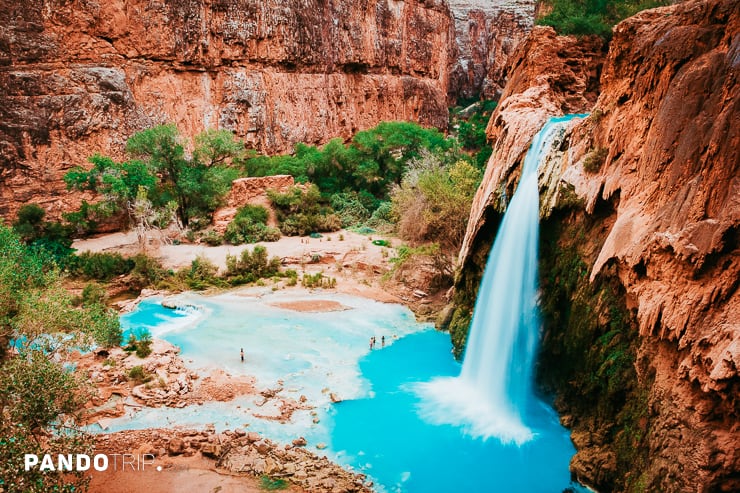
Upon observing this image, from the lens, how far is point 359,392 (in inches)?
549

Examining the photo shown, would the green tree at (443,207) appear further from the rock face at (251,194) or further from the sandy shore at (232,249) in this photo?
the rock face at (251,194)

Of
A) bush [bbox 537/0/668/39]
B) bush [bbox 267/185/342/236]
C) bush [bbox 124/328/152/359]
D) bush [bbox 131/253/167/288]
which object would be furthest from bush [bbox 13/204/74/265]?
bush [bbox 537/0/668/39]

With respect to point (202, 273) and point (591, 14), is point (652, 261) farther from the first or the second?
point (591, 14)

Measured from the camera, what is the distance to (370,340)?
17.5 metres

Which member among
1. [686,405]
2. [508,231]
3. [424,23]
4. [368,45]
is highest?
[424,23]

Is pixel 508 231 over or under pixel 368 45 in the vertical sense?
under

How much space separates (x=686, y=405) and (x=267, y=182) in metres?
28.4

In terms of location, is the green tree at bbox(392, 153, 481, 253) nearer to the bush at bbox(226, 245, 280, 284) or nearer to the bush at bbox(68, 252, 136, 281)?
the bush at bbox(226, 245, 280, 284)

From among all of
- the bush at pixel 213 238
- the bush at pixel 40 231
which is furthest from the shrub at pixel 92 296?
the bush at pixel 213 238

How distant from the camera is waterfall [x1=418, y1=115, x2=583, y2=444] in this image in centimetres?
1288

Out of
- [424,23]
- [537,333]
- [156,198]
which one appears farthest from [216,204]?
[424,23]

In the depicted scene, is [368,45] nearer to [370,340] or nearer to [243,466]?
[370,340]

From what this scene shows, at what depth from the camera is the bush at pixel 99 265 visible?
2297 centimetres

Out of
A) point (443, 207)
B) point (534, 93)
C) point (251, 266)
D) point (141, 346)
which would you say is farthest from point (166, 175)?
point (534, 93)
